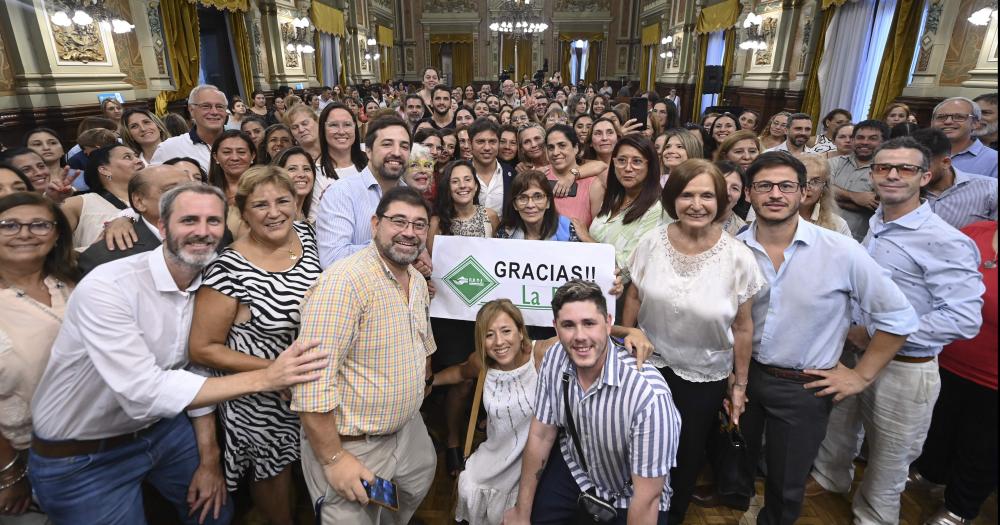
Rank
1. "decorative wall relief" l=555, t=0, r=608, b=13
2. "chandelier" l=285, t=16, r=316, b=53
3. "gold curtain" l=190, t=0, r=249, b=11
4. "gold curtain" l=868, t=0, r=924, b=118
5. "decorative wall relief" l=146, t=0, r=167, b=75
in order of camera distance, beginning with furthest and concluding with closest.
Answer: "decorative wall relief" l=555, t=0, r=608, b=13 → "chandelier" l=285, t=16, r=316, b=53 → "gold curtain" l=190, t=0, r=249, b=11 → "decorative wall relief" l=146, t=0, r=167, b=75 → "gold curtain" l=868, t=0, r=924, b=118

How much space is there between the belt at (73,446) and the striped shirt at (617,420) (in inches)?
64.9

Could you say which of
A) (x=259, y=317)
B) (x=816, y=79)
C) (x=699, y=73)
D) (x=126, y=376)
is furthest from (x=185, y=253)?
(x=699, y=73)

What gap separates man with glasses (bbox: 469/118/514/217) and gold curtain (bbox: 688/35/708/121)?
13.0 meters

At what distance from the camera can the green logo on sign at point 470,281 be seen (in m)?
2.51

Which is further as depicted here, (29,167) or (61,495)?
(29,167)

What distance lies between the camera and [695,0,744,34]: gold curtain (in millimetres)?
12086

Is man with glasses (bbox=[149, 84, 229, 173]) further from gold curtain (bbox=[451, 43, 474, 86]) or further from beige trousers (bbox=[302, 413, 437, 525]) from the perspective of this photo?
gold curtain (bbox=[451, 43, 474, 86])

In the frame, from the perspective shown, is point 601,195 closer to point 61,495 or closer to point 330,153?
point 330,153

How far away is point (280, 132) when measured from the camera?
3.63m

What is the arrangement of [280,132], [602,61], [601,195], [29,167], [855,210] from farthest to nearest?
[602,61]
[280,132]
[855,210]
[601,195]
[29,167]

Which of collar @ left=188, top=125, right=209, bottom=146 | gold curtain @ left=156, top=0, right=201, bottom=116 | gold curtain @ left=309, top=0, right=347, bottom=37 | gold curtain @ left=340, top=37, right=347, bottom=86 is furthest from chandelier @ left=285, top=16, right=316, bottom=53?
collar @ left=188, top=125, right=209, bottom=146

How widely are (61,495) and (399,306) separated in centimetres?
136

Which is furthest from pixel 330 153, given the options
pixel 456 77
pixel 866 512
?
pixel 456 77

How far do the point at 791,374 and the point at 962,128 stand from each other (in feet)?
8.80
